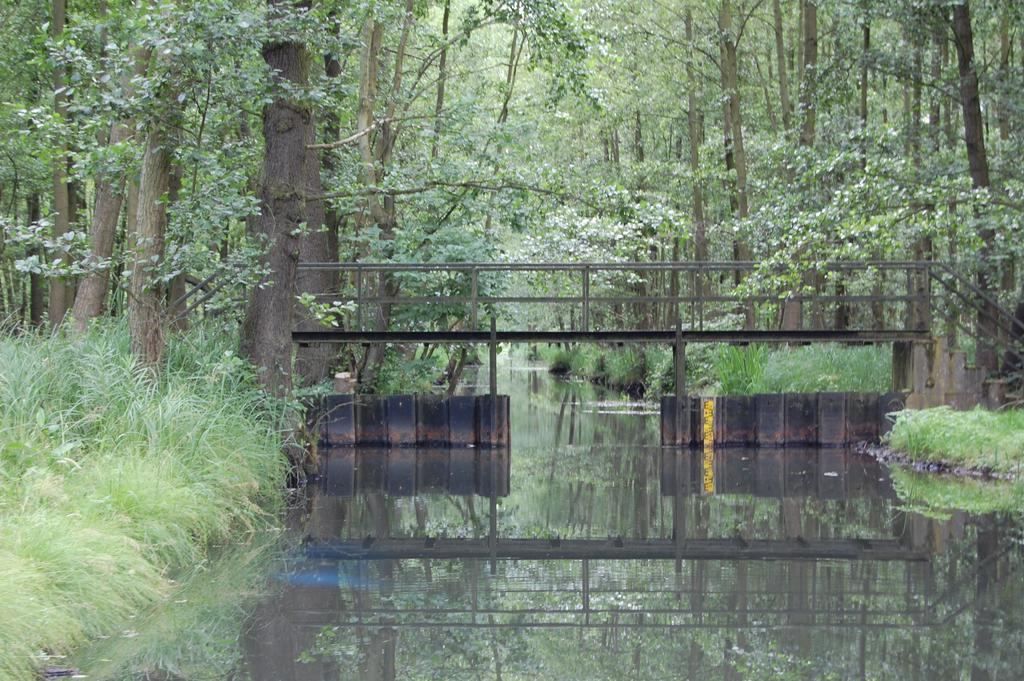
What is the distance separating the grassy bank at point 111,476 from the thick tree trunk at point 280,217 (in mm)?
442

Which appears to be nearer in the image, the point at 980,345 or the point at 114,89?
Result: the point at 114,89

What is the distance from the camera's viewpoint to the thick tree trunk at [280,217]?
42.3ft

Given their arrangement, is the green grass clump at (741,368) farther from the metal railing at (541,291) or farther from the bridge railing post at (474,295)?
the bridge railing post at (474,295)

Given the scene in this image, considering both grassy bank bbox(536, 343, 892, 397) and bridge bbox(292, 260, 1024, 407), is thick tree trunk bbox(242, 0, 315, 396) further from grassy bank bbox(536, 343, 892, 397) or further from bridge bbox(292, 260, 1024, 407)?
grassy bank bbox(536, 343, 892, 397)

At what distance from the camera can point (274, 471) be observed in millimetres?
11898

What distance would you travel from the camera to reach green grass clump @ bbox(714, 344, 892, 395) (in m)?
20.7

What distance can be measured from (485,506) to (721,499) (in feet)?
9.29

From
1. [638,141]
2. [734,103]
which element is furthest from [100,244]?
[638,141]

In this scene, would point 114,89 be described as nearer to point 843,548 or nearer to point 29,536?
point 29,536

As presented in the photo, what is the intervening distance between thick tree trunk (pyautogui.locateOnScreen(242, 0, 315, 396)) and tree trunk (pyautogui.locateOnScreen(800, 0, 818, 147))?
10669 mm

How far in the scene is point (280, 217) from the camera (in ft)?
42.5

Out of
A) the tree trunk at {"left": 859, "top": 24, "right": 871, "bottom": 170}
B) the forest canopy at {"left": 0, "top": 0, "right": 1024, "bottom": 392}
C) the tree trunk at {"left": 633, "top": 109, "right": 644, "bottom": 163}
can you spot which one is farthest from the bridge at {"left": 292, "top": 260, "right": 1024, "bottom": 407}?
the tree trunk at {"left": 633, "top": 109, "right": 644, "bottom": 163}

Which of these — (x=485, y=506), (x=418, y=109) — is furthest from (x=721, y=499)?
(x=418, y=109)

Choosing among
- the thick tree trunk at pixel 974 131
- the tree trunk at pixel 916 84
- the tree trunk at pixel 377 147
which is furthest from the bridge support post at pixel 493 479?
the thick tree trunk at pixel 974 131
